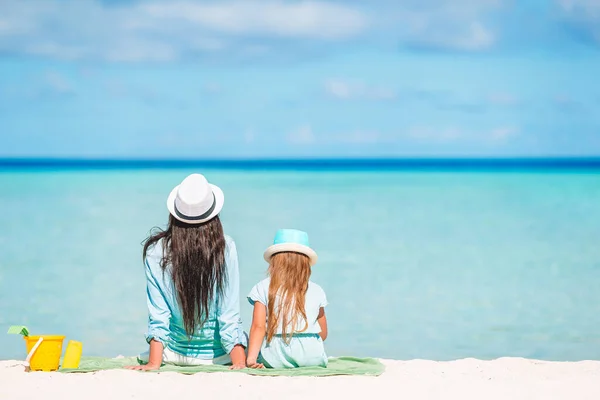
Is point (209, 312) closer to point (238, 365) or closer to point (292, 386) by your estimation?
point (238, 365)

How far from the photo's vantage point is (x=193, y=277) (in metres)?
5.38

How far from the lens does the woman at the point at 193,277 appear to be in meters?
Result: 5.37

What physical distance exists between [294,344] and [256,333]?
0.81ft

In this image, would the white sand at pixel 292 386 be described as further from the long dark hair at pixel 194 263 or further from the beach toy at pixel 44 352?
the long dark hair at pixel 194 263

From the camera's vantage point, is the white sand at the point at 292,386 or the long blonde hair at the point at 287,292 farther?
the long blonde hair at the point at 287,292

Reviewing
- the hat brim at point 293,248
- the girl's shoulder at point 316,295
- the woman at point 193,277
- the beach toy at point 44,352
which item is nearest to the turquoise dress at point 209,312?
the woman at point 193,277

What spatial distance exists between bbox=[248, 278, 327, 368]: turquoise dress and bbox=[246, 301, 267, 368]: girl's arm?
0.17 feet

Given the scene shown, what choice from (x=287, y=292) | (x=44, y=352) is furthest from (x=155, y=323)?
(x=287, y=292)

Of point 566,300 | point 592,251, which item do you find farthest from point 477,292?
point 592,251

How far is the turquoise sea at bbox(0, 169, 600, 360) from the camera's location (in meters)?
8.17

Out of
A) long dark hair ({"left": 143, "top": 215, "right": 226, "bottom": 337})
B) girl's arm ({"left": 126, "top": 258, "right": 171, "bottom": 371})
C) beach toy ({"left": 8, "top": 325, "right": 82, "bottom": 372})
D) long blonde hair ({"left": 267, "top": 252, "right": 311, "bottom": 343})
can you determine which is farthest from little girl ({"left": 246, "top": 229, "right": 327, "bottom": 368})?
beach toy ({"left": 8, "top": 325, "right": 82, "bottom": 372})

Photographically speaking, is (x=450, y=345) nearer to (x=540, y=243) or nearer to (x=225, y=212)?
(x=540, y=243)

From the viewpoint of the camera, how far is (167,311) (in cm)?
547

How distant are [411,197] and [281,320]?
2118 centimetres
